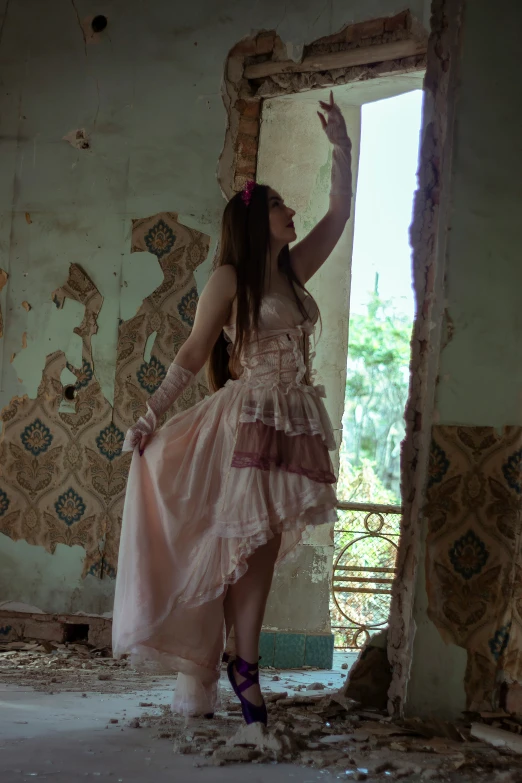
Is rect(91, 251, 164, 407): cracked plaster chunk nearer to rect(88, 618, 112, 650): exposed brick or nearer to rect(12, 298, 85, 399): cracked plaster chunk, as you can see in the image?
rect(12, 298, 85, 399): cracked plaster chunk

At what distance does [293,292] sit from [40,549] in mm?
2191

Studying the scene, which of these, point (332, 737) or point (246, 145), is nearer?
point (332, 737)

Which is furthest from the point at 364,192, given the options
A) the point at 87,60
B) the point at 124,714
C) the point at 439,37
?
the point at 124,714

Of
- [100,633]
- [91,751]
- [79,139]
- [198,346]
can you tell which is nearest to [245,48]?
[79,139]

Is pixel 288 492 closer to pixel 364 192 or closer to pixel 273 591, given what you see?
pixel 273 591

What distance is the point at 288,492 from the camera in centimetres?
272

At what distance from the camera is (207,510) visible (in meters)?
2.86

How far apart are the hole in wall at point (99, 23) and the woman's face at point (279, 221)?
2.08 meters

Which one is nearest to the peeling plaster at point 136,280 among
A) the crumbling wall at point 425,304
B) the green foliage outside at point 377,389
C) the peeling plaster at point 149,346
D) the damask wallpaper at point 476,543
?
the peeling plaster at point 149,346

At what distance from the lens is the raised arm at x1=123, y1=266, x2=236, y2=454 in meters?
2.87

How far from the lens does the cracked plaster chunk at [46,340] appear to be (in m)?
4.48

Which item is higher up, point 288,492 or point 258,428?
point 258,428

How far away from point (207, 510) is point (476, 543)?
0.91 meters

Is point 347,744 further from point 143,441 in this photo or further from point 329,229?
point 329,229
